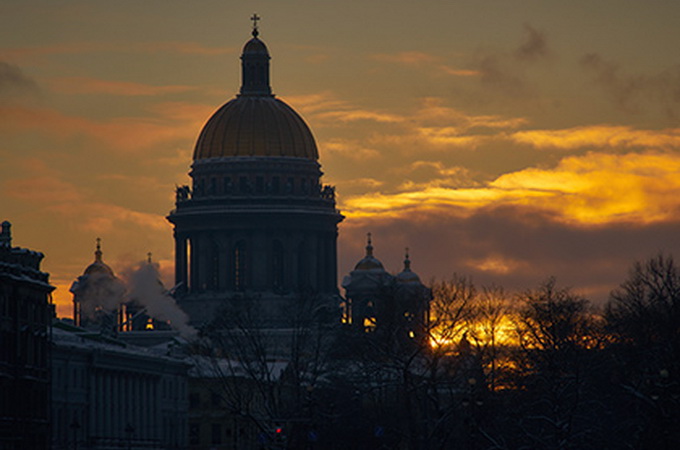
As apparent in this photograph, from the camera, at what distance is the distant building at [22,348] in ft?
388

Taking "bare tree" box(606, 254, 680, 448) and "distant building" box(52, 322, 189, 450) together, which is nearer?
"bare tree" box(606, 254, 680, 448)

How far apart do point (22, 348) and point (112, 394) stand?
3823 cm

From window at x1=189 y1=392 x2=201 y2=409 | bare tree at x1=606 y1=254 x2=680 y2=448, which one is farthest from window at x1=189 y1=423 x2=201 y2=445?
bare tree at x1=606 y1=254 x2=680 y2=448

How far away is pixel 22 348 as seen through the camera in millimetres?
121500

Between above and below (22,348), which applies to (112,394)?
above

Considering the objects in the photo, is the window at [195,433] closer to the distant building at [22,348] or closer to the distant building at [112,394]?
the distant building at [112,394]

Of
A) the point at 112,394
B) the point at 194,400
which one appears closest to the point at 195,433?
the point at 194,400

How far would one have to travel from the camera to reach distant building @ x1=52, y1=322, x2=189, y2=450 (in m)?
146

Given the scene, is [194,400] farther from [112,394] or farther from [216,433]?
[112,394]

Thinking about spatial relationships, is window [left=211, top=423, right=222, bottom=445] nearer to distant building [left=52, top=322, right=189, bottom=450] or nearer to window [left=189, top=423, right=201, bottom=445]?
window [left=189, top=423, right=201, bottom=445]

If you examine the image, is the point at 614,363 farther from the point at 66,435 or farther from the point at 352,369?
the point at 352,369

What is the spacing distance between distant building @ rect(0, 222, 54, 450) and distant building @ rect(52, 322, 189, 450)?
8870mm

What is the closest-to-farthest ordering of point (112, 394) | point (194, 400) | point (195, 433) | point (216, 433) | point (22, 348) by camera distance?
point (22, 348), point (112, 394), point (195, 433), point (216, 433), point (194, 400)

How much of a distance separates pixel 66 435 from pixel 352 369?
42.8 meters
